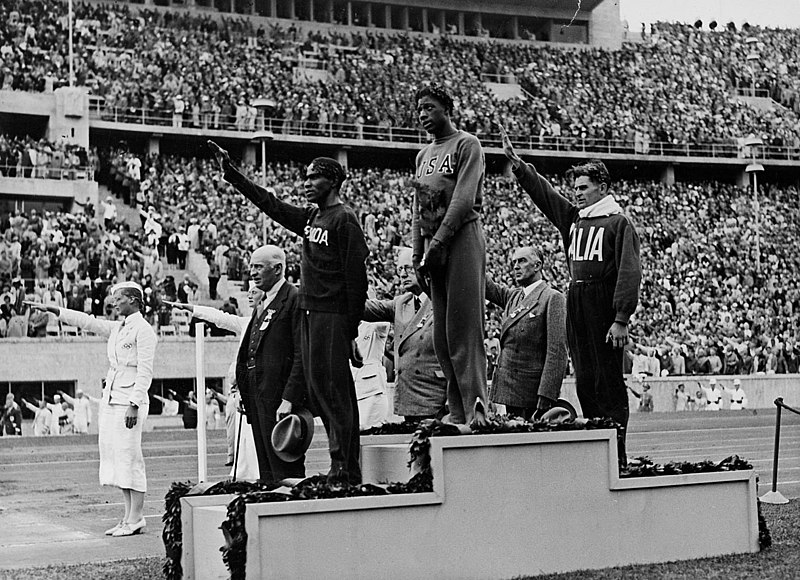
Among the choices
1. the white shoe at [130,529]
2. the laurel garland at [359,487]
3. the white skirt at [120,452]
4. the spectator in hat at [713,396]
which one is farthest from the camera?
the spectator in hat at [713,396]

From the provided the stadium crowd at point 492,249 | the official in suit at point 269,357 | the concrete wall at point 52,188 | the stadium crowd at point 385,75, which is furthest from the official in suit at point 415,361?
the stadium crowd at point 385,75

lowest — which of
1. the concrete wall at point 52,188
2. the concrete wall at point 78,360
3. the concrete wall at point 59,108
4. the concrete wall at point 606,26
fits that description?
the concrete wall at point 78,360

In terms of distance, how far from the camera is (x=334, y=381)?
8.06 meters

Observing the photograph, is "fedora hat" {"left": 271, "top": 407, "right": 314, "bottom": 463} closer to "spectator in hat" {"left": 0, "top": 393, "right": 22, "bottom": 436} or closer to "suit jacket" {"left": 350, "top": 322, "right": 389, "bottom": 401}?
"suit jacket" {"left": 350, "top": 322, "right": 389, "bottom": 401}

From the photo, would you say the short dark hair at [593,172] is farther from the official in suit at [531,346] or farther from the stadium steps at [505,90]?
the stadium steps at [505,90]

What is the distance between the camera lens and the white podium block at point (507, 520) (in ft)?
23.8

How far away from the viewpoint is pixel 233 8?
5350cm

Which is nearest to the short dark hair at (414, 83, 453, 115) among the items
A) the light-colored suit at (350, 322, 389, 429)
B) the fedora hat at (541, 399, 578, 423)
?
the fedora hat at (541, 399, 578, 423)

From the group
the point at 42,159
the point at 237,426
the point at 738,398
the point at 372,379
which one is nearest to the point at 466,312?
the point at 372,379

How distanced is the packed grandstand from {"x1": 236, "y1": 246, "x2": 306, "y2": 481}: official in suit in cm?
2076

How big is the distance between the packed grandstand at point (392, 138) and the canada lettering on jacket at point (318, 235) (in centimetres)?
2188

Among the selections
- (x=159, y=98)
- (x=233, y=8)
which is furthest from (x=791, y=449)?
(x=233, y=8)

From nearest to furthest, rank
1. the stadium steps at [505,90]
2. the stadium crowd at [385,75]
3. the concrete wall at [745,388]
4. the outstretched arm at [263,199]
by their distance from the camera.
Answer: the outstretched arm at [263,199]
the concrete wall at [745,388]
the stadium crowd at [385,75]
the stadium steps at [505,90]

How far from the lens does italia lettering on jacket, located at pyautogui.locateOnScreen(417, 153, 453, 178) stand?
8094mm
